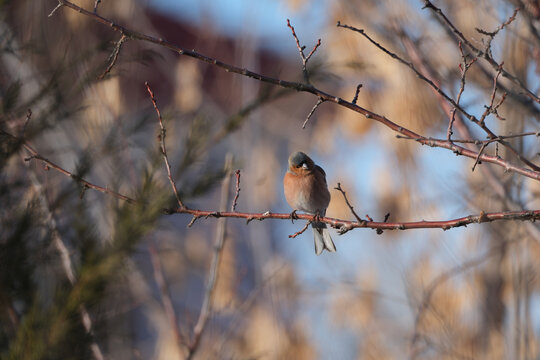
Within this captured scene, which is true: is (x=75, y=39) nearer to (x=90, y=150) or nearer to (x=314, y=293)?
(x=90, y=150)

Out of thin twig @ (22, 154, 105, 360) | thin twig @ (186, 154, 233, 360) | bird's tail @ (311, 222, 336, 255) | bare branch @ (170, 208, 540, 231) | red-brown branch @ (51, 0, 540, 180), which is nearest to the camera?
bare branch @ (170, 208, 540, 231)

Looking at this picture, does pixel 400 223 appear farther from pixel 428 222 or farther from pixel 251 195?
pixel 251 195

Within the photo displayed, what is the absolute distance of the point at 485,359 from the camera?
3959 millimetres

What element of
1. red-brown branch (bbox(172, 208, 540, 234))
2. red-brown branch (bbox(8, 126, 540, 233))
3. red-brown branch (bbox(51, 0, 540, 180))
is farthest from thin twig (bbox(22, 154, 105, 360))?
red-brown branch (bbox(51, 0, 540, 180))

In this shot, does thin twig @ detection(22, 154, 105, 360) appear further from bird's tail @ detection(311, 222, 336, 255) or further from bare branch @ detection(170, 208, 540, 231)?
bird's tail @ detection(311, 222, 336, 255)

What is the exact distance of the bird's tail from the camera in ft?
10.3

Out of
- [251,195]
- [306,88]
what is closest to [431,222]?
[306,88]

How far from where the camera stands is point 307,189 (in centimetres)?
324

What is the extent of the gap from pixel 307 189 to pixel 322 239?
315mm

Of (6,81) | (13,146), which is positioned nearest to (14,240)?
(13,146)

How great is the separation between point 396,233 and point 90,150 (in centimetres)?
291

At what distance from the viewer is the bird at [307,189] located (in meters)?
3.21

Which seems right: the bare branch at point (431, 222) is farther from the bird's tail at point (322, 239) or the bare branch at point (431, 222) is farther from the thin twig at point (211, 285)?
the bird's tail at point (322, 239)

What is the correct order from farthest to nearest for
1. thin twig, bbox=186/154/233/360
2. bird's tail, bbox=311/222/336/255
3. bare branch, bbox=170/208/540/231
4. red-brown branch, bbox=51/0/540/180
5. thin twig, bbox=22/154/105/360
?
bird's tail, bbox=311/222/336/255
thin twig, bbox=186/154/233/360
thin twig, bbox=22/154/105/360
red-brown branch, bbox=51/0/540/180
bare branch, bbox=170/208/540/231
